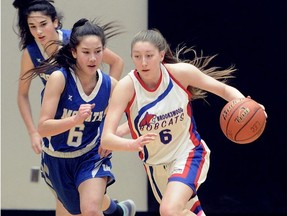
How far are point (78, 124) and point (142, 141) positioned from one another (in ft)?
2.72

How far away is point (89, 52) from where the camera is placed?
737 centimetres

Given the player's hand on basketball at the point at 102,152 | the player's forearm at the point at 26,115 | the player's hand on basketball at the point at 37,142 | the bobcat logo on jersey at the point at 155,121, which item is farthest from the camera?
the player's forearm at the point at 26,115

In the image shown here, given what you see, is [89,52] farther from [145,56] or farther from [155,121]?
[155,121]

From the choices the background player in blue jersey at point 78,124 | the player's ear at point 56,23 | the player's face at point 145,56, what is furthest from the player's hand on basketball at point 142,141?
the player's ear at point 56,23

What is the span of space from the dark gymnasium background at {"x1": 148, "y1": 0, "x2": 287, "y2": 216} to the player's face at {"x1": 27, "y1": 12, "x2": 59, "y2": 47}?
1452 mm

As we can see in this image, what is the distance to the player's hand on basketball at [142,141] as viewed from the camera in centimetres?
657

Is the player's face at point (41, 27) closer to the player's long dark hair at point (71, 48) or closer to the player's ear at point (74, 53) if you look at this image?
the player's long dark hair at point (71, 48)

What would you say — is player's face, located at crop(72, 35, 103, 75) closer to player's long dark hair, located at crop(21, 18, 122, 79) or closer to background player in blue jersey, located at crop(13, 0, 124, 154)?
player's long dark hair, located at crop(21, 18, 122, 79)

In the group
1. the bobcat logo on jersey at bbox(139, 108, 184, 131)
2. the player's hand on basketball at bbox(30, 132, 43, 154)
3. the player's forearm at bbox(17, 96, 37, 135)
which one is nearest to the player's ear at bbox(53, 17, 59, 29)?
the player's forearm at bbox(17, 96, 37, 135)

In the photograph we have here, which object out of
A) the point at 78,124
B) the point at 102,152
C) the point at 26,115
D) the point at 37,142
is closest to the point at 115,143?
the point at 78,124

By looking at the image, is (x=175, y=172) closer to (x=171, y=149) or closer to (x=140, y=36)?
(x=171, y=149)

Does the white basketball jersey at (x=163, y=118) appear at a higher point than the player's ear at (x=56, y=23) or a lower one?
lower

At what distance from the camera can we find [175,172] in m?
7.08

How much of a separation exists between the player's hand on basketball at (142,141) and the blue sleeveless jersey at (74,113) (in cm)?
96
